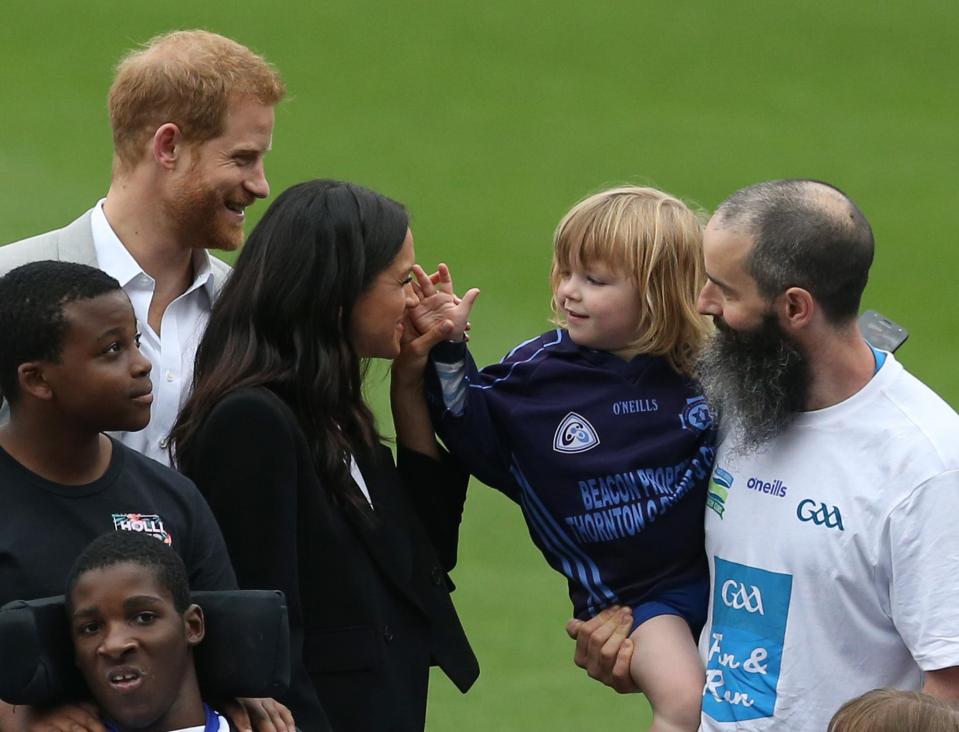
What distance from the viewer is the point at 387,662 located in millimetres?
3158

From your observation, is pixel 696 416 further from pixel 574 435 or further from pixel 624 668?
pixel 624 668

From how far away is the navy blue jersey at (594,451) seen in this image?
3303 mm

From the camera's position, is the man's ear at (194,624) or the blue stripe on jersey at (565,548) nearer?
the man's ear at (194,624)

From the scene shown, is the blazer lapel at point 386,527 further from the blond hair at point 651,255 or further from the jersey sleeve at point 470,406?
the blond hair at point 651,255

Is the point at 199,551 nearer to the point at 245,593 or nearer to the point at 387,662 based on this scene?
the point at 245,593

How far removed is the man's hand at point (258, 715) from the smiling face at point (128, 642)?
0.16 meters

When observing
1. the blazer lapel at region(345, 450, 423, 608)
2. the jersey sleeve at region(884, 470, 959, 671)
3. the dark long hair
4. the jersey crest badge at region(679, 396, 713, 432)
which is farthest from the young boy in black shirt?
the jersey sleeve at region(884, 470, 959, 671)

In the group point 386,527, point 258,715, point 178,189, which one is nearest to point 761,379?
point 386,527

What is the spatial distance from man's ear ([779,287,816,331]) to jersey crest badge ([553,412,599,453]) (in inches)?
18.2

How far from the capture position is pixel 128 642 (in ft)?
8.44

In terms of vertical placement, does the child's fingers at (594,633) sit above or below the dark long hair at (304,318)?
below

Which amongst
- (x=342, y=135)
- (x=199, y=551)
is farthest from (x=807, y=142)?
(x=199, y=551)

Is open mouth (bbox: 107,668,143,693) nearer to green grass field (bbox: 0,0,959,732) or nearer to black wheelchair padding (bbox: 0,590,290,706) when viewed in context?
black wheelchair padding (bbox: 0,590,290,706)

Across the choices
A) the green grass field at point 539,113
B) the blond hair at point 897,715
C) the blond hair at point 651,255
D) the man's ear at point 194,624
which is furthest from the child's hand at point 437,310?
the green grass field at point 539,113
